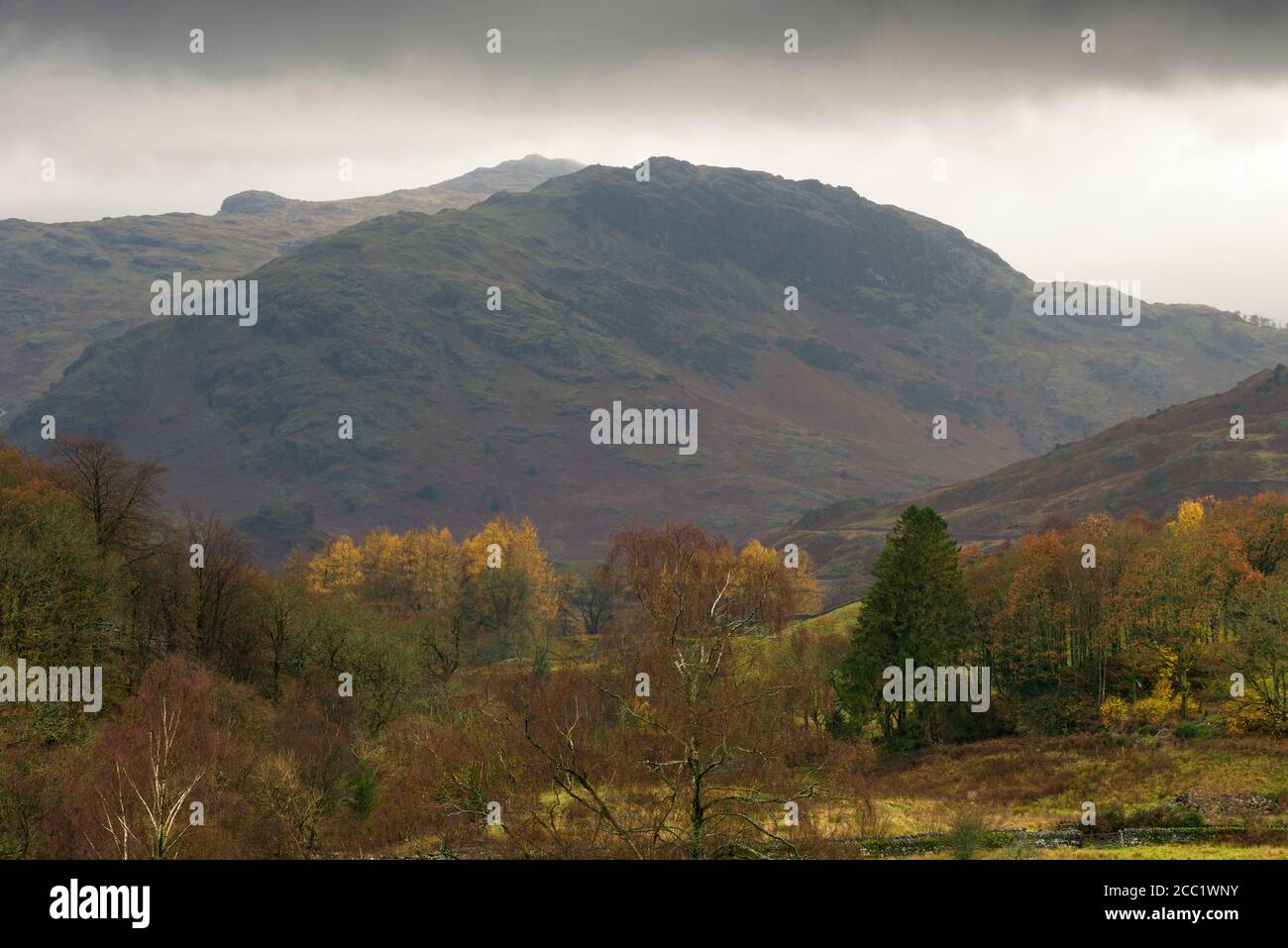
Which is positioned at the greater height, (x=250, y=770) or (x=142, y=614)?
(x=142, y=614)

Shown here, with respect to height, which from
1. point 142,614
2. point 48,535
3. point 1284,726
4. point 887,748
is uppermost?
Result: point 48,535

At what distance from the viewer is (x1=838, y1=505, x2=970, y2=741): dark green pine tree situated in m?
93.6

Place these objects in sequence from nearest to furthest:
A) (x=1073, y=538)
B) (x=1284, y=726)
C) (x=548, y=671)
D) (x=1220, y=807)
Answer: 1. (x=1220, y=807)
2. (x=1284, y=726)
3. (x=1073, y=538)
4. (x=548, y=671)

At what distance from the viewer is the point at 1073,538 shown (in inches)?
3900

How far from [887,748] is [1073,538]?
2714 cm

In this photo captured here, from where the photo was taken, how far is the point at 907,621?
309ft

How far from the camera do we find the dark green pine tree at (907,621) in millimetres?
93625

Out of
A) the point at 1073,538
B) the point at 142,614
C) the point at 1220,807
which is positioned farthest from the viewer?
the point at 1073,538

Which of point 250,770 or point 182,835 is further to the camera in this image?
point 250,770
